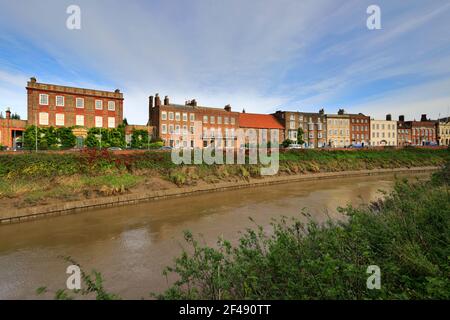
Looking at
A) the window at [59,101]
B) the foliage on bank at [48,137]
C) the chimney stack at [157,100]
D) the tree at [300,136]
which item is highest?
the chimney stack at [157,100]

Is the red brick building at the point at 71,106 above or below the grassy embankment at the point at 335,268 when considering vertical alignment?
above

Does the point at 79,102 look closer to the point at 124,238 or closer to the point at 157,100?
the point at 157,100

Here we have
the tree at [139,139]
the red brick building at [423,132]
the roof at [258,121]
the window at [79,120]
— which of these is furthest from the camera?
the red brick building at [423,132]

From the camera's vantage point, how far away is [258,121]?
5641cm

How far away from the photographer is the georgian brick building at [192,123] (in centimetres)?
4319

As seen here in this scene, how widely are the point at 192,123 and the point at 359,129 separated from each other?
4599 centimetres

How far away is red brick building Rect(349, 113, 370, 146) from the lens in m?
A: 65.4

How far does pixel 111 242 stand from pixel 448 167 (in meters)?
16.2

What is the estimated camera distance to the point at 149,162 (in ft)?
75.1

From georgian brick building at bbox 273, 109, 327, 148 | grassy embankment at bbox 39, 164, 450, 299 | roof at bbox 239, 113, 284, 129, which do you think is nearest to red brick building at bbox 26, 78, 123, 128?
roof at bbox 239, 113, 284, 129

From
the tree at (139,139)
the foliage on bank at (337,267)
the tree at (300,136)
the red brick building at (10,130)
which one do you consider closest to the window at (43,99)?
the red brick building at (10,130)

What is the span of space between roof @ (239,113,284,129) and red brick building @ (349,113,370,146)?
21353 millimetres

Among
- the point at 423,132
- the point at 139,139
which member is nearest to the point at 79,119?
the point at 139,139

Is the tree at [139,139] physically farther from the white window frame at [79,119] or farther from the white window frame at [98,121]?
the white window frame at [79,119]
